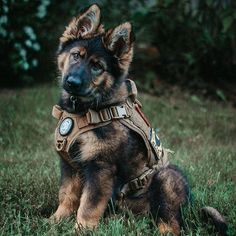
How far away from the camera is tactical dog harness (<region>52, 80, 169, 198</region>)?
15.0 ft

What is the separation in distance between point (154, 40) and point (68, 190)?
6781 millimetres

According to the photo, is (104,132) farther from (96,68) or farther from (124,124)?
(96,68)

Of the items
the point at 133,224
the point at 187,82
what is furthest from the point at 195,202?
the point at 187,82

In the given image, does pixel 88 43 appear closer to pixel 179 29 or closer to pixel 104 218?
pixel 104 218

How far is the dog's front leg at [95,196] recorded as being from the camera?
4.38 m

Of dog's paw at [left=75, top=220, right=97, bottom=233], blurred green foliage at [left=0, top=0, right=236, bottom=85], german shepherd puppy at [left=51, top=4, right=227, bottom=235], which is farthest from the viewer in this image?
blurred green foliage at [left=0, top=0, right=236, bottom=85]

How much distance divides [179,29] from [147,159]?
21.8 feet

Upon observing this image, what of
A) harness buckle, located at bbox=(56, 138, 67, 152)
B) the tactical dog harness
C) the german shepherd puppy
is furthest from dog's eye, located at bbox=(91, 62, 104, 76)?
harness buckle, located at bbox=(56, 138, 67, 152)

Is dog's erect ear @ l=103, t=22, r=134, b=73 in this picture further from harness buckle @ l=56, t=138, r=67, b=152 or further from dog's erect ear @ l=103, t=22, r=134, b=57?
harness buckle @ l=56, t=138, r=67, b=152

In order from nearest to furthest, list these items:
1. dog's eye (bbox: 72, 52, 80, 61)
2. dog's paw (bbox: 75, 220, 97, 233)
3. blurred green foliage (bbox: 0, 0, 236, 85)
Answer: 1. dog's paw (bbox: 75, 220, 97, 233)
2. dog's eye (bbox: 72, 52, 80, 61)
3. blurred green foliage (bbox: 0, 0, 236, 85)

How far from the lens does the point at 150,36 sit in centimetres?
1109

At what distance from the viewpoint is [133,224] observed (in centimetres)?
447

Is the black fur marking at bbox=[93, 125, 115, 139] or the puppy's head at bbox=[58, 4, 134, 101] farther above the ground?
the puppy's head at bbox=[58, 4, 134, 101]

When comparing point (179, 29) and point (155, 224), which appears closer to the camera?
point (155, 224)
